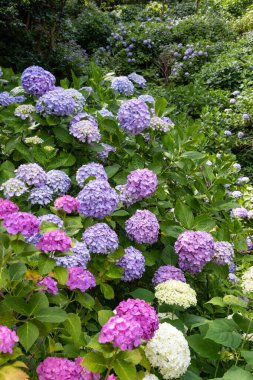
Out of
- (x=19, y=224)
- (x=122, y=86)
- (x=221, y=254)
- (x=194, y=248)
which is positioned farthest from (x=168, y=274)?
(x=122, y=86)

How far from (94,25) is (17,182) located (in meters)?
10.1

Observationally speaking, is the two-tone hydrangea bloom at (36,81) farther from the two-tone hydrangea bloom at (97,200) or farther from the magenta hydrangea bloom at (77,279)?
the magenta hydrangea bloom at (77,279)

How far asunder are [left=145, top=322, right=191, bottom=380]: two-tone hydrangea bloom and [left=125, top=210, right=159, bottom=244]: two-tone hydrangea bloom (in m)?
0.68

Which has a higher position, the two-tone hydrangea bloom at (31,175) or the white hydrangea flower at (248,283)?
the two-tone hydrangea bloom at (31,175)

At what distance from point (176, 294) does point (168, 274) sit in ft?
1.07

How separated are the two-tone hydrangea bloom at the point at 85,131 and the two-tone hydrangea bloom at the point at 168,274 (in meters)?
0.72

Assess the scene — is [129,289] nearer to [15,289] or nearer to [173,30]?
[15,289]

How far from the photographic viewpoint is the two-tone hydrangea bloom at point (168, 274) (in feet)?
6.36

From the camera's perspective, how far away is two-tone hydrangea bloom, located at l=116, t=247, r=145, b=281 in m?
1.89

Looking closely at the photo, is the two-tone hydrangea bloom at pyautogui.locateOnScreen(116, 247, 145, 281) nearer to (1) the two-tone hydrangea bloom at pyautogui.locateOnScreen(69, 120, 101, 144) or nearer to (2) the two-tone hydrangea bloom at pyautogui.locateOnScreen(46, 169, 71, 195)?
(2) the two-tone hydrangea bloom at pyautogui.locateOnScreen(46, 169, 71, 195)

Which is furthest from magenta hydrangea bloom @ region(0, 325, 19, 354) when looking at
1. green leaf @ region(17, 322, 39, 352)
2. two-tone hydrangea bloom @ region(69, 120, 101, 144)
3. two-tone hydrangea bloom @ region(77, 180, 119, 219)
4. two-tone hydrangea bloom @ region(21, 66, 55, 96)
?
two-tone hydrangea bloom @ region(21, 66, 55, 96)

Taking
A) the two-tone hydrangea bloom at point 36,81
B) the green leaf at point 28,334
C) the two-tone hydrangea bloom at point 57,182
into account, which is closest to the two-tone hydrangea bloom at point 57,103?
the two-tone hydrangea bloom at point 36,81

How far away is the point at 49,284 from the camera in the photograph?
1354 mm

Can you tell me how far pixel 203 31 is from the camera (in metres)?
10.6
